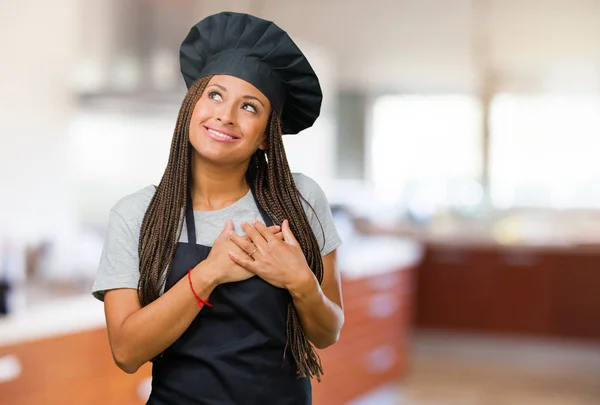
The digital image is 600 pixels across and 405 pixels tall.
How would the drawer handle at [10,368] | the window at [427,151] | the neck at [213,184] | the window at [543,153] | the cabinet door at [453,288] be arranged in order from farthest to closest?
the window at [427,151]
the window at [543,153]
the cabinet door at [453,288]
the drawer handle at [10,368]
the neck at [213,184]

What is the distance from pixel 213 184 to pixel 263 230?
0.12 m

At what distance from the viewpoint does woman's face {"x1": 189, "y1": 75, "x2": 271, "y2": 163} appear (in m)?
1.12

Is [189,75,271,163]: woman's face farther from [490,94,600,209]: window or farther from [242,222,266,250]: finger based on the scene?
[490,94,600,209]: window

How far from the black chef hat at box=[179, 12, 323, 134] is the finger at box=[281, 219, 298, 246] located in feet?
0.52

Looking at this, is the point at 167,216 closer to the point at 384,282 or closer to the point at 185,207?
the point at 185,207

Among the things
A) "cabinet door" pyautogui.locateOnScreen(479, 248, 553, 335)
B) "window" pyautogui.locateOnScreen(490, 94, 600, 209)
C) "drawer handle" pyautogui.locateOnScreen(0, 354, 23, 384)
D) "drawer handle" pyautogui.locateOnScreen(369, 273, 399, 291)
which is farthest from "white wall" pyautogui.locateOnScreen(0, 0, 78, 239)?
"window" pyautogui.locateOnScreen(490, 94, 600, 209)

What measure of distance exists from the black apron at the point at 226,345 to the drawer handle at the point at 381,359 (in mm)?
3318

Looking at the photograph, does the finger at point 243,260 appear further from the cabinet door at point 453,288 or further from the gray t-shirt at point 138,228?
the cabinet door at point 453,288

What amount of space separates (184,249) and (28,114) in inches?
98.2

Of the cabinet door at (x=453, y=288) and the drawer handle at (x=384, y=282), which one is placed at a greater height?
the drawer handle at (x=384, y=282)

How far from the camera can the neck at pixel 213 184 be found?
3.86 feet

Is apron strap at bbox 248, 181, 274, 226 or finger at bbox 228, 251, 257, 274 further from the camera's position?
apron strap at bbox 248, 181, 274, 226

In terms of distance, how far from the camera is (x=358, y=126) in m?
6.68

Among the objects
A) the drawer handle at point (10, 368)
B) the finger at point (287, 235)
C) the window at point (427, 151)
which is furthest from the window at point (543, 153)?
the finger at point (287, 235)
